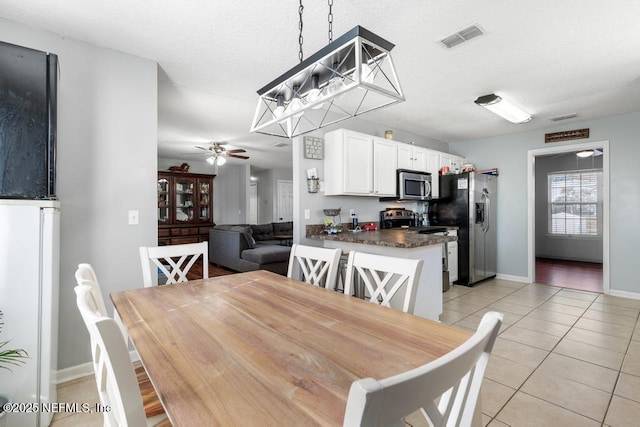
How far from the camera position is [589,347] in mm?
2572

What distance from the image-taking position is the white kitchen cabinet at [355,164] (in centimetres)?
359

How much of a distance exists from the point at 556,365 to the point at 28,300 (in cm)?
351

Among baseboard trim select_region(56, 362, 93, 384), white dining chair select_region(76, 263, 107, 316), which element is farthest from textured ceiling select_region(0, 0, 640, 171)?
baseboard trim select_region(56, 362, 93, 384)

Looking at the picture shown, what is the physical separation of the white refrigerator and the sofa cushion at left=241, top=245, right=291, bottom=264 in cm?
312

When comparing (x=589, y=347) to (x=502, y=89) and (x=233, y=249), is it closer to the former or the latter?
(x=502, y=89)

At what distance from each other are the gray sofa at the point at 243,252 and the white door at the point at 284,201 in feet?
8.86

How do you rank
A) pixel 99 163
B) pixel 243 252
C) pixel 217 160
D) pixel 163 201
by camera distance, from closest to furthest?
1. pixel 99 163
2. pixel 243 252
3. pixel 217 160
4. pixel 163 201

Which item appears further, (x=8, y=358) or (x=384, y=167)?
(x=384, y=167)

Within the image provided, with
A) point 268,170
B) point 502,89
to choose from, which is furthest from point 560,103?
point 268,170

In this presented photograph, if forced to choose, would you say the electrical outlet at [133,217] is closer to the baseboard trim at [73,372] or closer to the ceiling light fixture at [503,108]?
the baseboard trim at [73,372]

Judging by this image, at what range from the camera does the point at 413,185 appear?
445 centimetres

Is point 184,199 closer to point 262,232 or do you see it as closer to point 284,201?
point 262,232

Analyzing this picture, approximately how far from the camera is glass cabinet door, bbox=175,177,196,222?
6844 millimetres

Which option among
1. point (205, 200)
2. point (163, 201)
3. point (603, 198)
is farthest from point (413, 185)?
point (163, 201)
